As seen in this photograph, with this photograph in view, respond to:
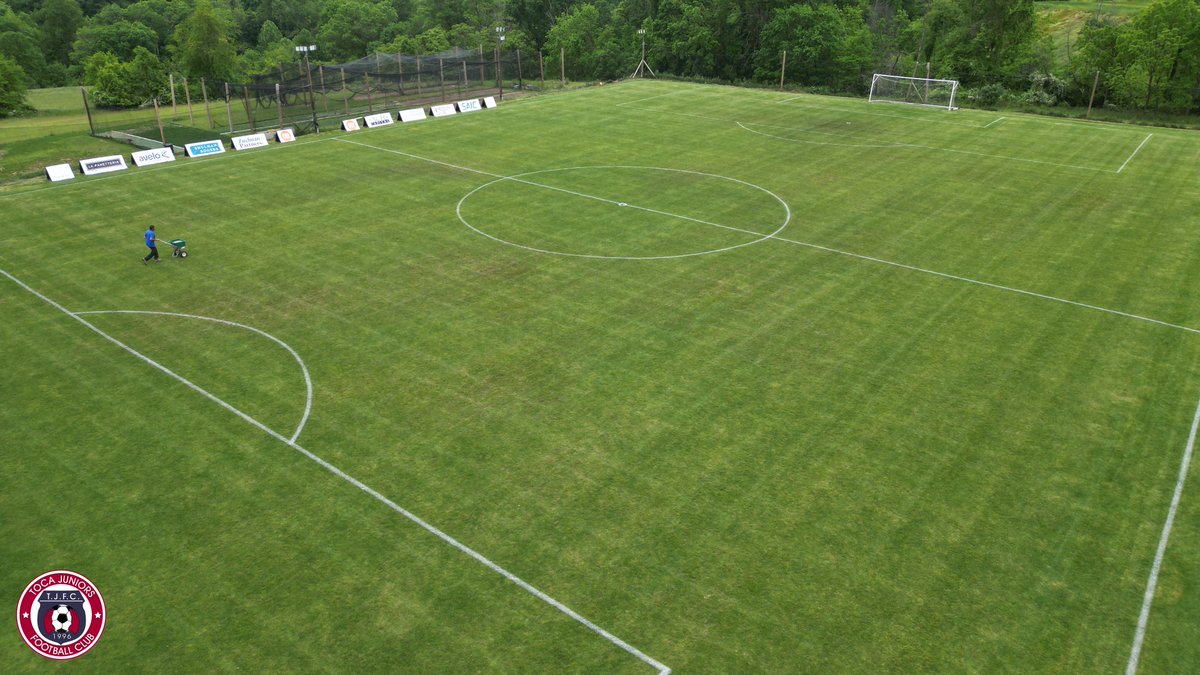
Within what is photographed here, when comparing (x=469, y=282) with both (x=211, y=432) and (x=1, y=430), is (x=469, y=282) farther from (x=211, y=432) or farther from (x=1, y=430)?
(x=1, y=430)

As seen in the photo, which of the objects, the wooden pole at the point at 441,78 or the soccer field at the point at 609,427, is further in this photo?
the wooden pole at the point at 441,78

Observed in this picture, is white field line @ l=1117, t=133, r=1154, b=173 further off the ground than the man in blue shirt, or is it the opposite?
white field line @ l=1117, t=133, r=1154, b=173

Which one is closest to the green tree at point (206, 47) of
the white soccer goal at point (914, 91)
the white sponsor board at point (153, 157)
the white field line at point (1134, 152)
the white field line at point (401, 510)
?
the white sponsor board at point (153, 157)

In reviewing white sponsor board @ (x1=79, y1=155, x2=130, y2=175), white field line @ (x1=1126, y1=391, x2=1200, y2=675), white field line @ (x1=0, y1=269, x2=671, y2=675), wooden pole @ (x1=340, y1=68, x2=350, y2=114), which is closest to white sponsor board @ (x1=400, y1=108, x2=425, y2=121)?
wooden pole @ (x1=340, y1=68, x2=350, y2=114)

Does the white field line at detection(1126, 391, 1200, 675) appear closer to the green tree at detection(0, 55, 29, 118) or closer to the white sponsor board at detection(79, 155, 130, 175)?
the white sponsor board at detection(79, 155, 130, 175)

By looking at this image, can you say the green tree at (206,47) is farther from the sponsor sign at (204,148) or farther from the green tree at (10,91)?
the sponsor sign at (204,148)

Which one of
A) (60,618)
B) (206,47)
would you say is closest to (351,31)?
(206,47)

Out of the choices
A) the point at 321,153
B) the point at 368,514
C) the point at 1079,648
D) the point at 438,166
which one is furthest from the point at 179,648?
the point at 321,153
